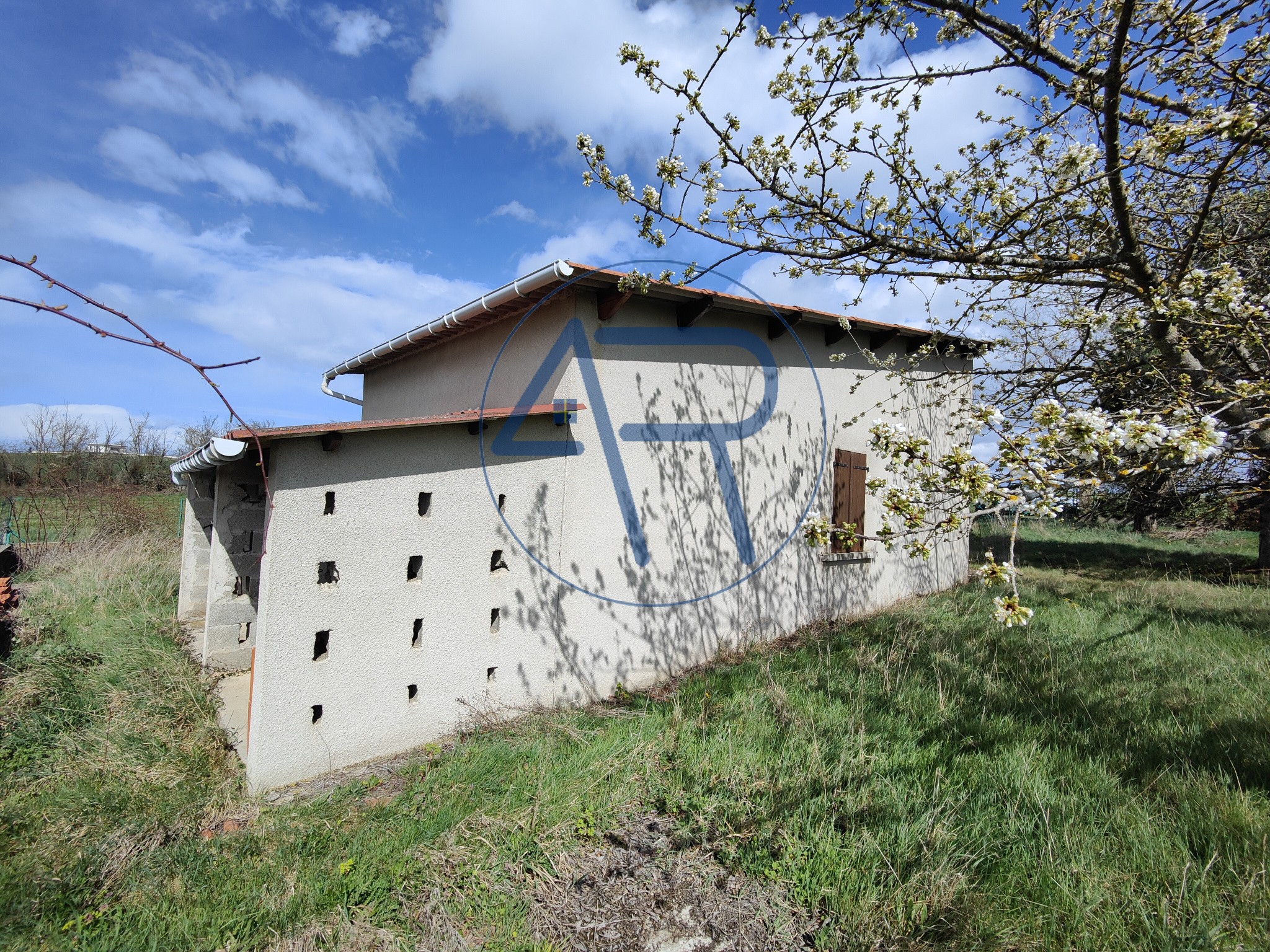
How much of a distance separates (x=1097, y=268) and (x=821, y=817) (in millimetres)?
3256

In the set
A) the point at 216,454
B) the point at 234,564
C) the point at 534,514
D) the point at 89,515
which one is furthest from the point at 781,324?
the point at 89,515

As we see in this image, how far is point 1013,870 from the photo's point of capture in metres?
2.53

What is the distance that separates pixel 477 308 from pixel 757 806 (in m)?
4.33

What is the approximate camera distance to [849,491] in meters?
7.45

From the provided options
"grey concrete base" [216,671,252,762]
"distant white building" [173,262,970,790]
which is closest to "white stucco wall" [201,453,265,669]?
"distant white building" [173,262,970,790]

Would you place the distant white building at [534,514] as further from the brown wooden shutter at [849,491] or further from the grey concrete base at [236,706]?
the grey concrete base at [236,706]

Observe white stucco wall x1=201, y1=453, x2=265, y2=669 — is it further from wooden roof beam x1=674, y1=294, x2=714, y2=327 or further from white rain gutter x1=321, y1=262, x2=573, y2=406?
wooden roof beam x1=674, y1=294, x2=714, y2=327

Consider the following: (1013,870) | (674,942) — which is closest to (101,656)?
(674,942)

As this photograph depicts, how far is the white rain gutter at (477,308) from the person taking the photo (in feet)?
14.0

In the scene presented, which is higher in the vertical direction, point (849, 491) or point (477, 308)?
point (477, 308)

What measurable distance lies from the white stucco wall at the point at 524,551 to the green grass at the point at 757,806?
482 millimetres

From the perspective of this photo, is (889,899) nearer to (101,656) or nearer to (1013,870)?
(1013,870)

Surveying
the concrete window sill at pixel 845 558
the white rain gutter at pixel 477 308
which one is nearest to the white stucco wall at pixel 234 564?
the white rain gutter at pixel 477 308

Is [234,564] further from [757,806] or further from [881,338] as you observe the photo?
[881,338]
